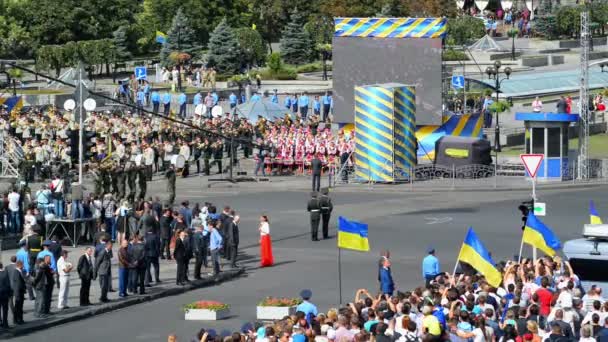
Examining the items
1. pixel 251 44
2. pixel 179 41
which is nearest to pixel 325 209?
pixel 179 41

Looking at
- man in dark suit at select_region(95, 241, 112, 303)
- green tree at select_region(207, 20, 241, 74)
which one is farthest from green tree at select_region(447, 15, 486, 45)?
man in dark suit at select_region(95, 241, 112, 303)

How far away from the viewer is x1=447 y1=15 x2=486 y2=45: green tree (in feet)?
336

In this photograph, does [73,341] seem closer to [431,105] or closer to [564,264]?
[564,264]

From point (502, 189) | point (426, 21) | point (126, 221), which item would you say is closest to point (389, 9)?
point (426, 21)

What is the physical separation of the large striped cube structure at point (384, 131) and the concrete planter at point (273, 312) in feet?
72.7

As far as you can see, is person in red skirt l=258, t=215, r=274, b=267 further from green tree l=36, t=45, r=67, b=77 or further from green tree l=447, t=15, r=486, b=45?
green tree l=447, t=15, r=486, b=45

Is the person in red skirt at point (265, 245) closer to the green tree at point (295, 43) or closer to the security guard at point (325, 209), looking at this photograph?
the security guard at point (325, 209)

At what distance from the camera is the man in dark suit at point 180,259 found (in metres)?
34.7

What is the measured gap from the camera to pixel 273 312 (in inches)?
1215

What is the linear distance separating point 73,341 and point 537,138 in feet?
90.7

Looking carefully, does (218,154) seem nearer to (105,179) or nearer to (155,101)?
(105,179)

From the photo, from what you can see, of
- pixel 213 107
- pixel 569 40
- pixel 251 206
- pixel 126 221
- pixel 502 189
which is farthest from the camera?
pixel 569 40

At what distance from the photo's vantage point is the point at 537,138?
177 feet

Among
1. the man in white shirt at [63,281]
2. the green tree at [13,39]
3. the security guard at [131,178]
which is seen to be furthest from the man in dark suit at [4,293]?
the green tree at [13,39]
